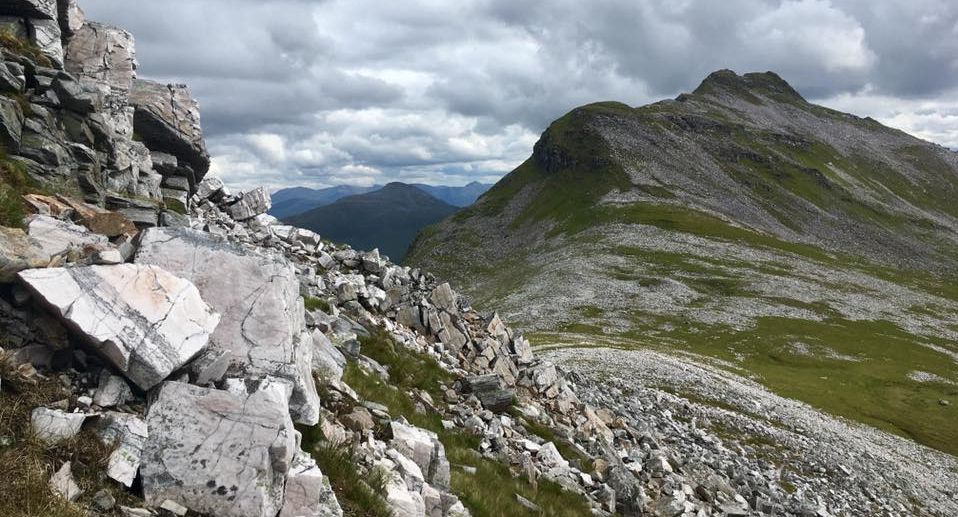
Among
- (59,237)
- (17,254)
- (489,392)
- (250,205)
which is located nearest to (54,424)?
(17,254)

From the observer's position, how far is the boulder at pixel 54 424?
647 centimetres

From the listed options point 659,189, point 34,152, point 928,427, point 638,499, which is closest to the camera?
point 34,152

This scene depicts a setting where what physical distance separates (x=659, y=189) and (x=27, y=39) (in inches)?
7626

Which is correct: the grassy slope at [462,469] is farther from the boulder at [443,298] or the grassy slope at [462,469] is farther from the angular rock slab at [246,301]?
the boulder at [443,298]

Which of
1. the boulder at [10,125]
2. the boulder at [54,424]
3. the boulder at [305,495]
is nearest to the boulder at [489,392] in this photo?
the boulder at [305,495]

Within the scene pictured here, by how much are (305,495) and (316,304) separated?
1344cm

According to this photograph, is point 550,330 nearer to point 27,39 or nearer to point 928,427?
point 928,427

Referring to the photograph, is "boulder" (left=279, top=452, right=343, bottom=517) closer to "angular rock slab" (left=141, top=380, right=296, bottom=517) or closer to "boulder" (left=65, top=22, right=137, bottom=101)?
"angular rock slab" (left=141, top=380, right=296, bottom=517)

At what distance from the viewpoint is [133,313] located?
8148 millimetres

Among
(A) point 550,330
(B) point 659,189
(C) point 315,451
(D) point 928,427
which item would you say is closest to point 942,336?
(D) point 928,427

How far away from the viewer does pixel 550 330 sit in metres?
88.5

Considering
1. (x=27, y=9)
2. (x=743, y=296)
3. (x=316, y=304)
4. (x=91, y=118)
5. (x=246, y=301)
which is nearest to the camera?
(x=246, y=301)

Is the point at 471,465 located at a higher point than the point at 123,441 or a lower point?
lower

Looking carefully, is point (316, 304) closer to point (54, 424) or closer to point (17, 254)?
point (17, 254)
